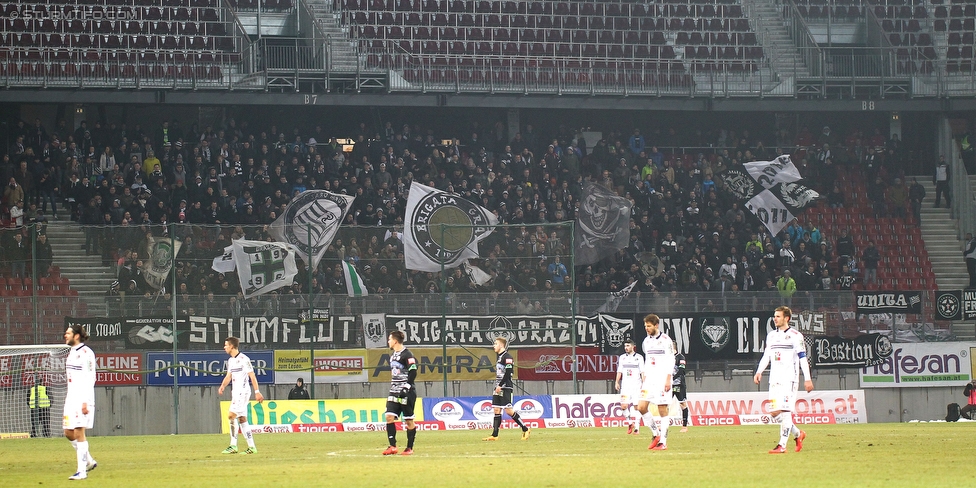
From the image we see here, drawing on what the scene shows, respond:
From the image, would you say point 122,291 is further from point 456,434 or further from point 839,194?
point 839,194

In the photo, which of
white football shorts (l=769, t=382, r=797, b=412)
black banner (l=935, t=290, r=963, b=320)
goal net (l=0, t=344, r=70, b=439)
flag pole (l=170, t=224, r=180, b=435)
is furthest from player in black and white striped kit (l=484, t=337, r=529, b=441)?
black banner (l=935, t=290, r=963, b=320)

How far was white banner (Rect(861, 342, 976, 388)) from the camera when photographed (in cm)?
3569

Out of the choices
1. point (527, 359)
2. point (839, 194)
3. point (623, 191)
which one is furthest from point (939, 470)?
point (839, 194)

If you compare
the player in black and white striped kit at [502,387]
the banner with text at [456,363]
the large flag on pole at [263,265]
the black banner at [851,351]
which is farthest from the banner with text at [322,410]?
the black banner at [851,351]

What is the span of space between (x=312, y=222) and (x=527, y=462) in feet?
56.0

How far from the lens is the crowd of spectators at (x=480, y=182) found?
37.9m

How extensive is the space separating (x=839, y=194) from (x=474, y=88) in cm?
1330

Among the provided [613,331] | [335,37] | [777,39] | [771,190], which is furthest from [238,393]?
[777,39]

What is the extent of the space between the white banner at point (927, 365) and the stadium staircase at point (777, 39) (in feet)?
42.5

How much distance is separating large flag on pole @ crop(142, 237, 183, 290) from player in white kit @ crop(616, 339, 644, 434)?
10.5 m

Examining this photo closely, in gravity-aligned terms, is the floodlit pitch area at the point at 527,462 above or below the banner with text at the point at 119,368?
below

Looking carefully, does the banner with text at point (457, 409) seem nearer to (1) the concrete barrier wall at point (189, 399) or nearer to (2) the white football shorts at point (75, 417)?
(1) the concrete barrier wall at point (189, 399)

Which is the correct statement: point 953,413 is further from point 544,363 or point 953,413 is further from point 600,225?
point 600,225

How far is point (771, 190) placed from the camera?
4331 centimetres
